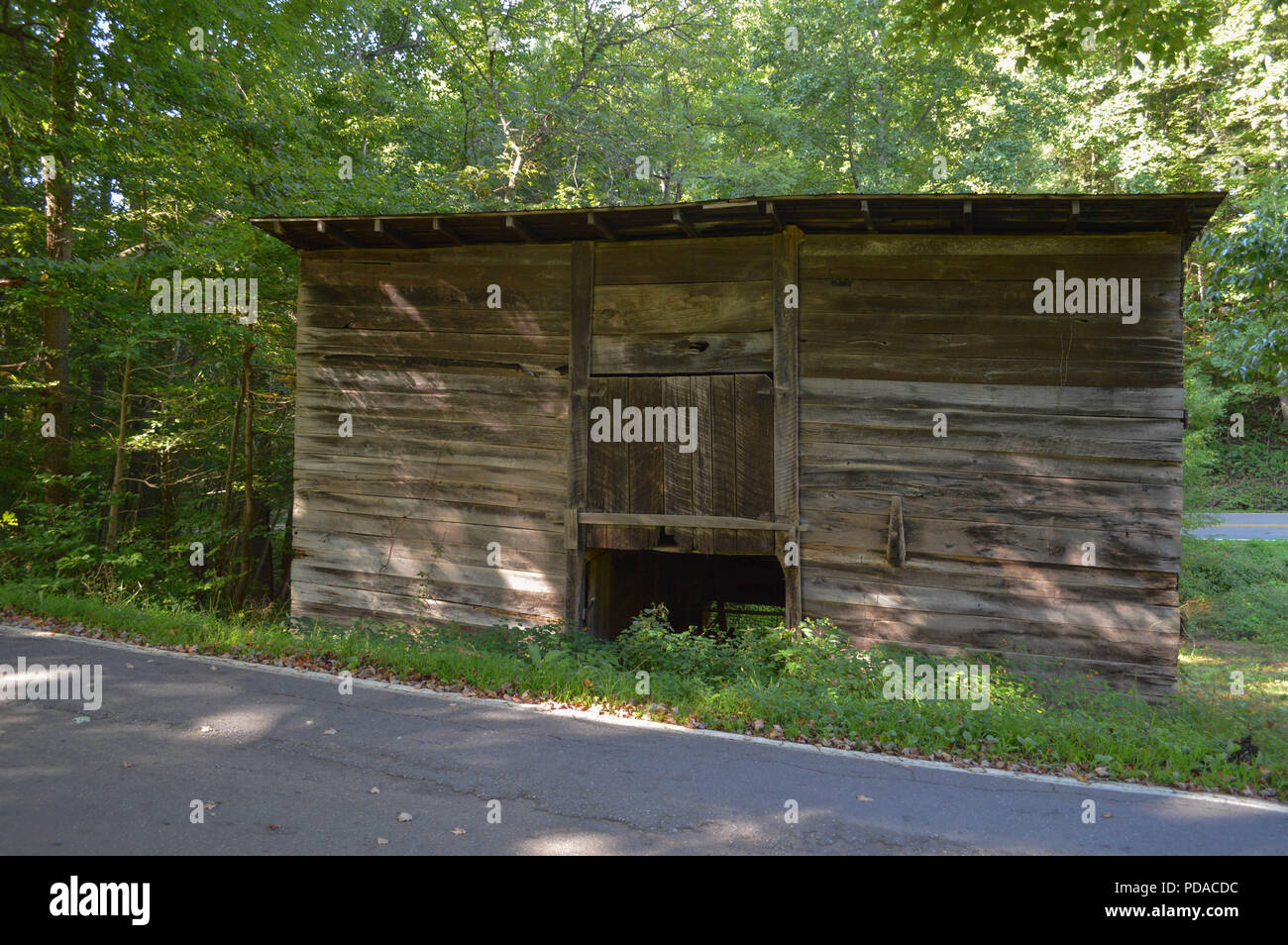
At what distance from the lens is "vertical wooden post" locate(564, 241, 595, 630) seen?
866 cm

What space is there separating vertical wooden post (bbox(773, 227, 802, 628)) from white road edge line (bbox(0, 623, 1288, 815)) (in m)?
2.65

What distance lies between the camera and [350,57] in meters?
19.6

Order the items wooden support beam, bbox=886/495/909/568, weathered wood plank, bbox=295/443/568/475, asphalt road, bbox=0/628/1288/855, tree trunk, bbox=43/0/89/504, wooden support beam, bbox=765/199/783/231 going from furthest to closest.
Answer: tree trunk, bbox=43/0/89/504 → weathered wood plank, bbox=295/443/568/475 → wooden support beam, bbox=886/495/909/568 → wooden support beam, bbox=765/199/783/231 → asphalt road, bbox=0/628/1288/855

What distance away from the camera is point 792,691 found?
645 cm

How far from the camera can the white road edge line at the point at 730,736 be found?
4.86 meters

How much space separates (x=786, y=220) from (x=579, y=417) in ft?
10.0

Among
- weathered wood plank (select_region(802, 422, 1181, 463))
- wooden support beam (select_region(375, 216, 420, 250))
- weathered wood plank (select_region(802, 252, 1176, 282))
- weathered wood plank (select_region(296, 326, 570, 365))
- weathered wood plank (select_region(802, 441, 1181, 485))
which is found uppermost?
wooden support beam (select_region(375, 216, 420, 250))

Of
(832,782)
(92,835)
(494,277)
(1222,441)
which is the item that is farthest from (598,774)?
(1222,441)

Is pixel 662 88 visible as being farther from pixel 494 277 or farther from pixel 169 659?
pixel 169 659

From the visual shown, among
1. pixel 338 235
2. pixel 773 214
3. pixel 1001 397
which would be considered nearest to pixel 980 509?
pixel 1001 397

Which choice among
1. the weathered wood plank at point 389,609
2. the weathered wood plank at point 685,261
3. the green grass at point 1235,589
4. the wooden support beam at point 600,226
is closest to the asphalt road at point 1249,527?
the green grass at point 1235,589

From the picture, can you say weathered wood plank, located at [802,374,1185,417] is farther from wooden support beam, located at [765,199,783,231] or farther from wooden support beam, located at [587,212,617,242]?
wooden support beam, located at [587,212,617,242]

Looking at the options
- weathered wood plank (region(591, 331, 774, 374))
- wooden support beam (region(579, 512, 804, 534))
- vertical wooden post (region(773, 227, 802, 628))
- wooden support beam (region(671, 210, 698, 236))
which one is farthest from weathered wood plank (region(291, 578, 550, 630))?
wooden support beam (region(671, 210, 698, 236))

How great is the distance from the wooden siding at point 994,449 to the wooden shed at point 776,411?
0.9 inches
